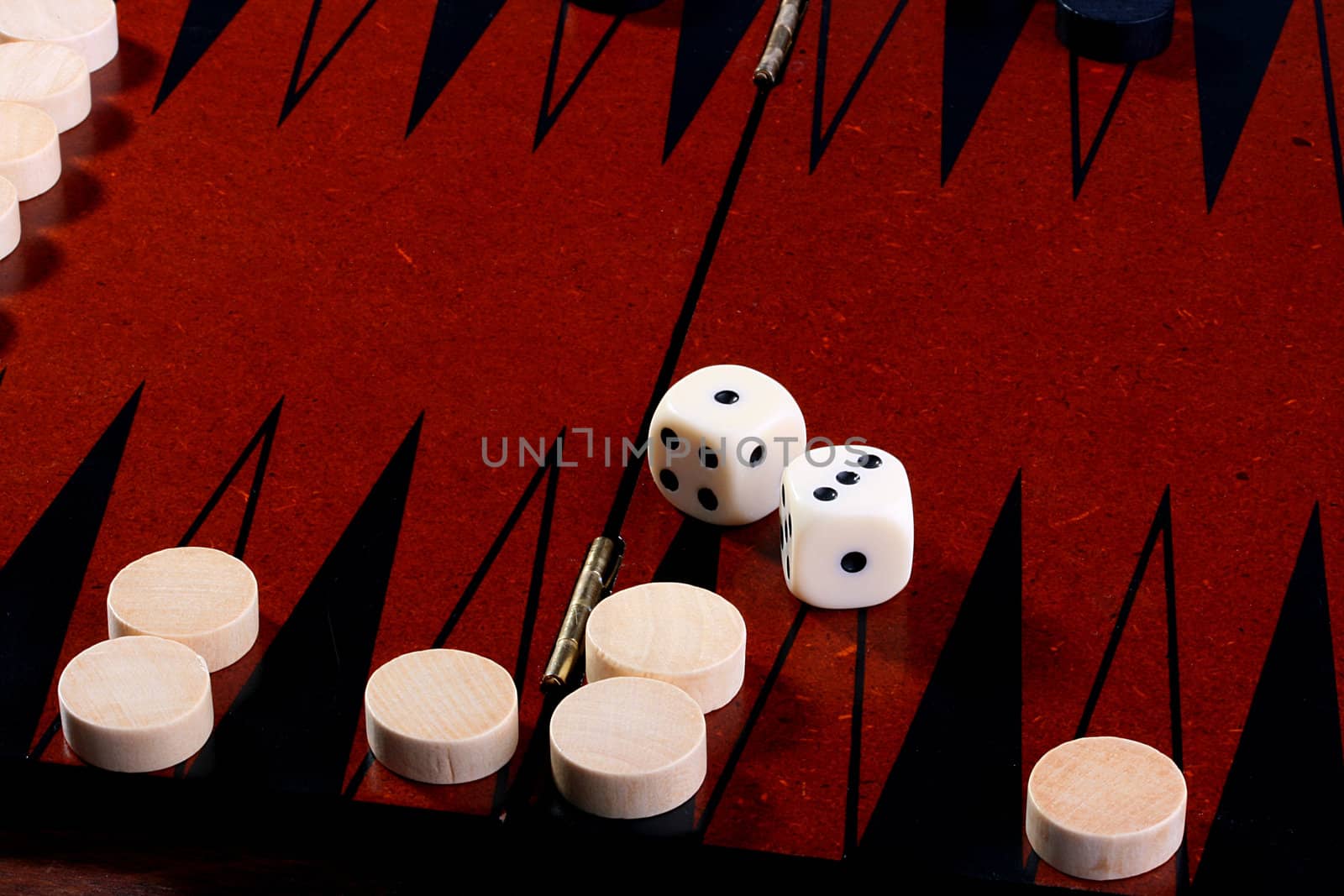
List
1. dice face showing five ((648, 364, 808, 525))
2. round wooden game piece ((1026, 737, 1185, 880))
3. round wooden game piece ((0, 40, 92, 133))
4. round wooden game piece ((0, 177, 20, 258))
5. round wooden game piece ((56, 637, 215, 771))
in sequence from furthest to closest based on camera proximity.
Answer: round wooden game piece ((0, 40, 92, 133))
round wooden game piece ((0, 177, 20, 258))
dice face showing five ((648, 364, 808, 525))
round wooden game piece ((56, 637, 215, 771))
round wooden game piece ((1026, 737, 1185, 880))

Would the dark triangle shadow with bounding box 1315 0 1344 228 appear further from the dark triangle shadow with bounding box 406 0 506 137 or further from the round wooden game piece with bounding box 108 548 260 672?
the round wooden game piece with bounding box 108 548 260 672

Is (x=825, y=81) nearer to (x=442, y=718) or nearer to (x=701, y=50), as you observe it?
(x=701, y=50)

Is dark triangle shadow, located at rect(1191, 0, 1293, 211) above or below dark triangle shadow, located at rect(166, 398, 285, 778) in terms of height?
above

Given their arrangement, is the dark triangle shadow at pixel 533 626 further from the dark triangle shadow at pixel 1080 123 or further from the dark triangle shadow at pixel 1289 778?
the dark triangle shadow at pixel 1080 123

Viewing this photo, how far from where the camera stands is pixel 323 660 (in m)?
2.31

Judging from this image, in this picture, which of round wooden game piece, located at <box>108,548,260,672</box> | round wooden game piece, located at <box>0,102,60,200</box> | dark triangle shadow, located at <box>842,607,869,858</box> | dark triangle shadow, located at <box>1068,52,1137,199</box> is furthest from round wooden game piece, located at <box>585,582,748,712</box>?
round wooden game piece, located at <box>0,102,60,200</box>

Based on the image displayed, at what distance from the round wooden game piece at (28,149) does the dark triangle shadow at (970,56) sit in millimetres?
1386

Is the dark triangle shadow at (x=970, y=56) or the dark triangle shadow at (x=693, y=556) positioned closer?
the dark triangle shadow at (x=693, y=556)

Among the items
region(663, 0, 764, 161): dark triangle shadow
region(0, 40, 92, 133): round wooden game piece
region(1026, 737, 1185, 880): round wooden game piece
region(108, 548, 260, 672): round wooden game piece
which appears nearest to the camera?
region(1026, 737, 1185, 880): round wooden game piece

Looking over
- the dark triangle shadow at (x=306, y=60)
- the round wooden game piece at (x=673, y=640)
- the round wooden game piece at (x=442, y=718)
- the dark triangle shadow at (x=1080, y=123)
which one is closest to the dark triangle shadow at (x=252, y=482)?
the round wooden game piece at (x=442, y=718)

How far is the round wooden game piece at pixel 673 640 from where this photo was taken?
2.22 metres

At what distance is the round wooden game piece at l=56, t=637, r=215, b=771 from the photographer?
215 cm

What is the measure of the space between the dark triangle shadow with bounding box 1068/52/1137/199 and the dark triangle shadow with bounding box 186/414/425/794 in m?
1.28

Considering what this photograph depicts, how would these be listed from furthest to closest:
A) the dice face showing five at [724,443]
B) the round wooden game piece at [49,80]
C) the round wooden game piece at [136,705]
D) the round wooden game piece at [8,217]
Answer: the round wooden game piece at [49,80] → the round wooden game piece at [8,217] → the dice face showing five at [724,443] → the round wooden game piece at [136,705]
